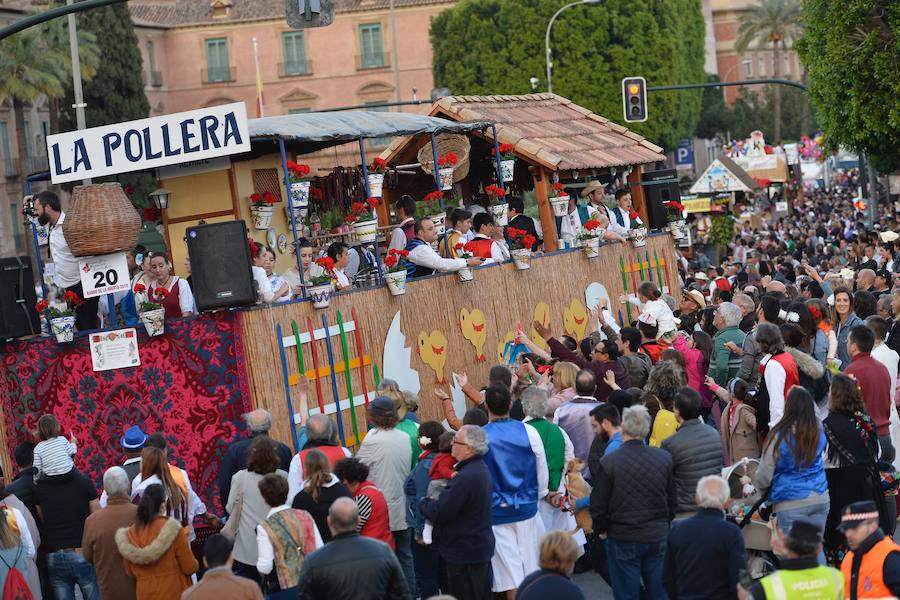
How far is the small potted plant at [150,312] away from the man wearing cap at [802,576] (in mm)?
6886

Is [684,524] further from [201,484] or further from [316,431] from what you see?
[201,484]

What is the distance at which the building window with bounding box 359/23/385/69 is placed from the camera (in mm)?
79625

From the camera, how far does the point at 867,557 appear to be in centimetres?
756

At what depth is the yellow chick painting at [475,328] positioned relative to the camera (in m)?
15.6

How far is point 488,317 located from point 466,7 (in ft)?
167

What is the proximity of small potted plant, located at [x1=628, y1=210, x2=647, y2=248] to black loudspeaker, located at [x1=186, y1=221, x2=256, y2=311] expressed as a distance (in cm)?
→ 850

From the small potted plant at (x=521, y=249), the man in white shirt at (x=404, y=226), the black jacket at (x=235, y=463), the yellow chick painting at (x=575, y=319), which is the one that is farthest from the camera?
the yellow chick painting at (x=575, y=319)

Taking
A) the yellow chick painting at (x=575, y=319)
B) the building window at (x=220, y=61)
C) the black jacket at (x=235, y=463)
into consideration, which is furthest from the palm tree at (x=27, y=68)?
the black jacket at (x=235, y=463)

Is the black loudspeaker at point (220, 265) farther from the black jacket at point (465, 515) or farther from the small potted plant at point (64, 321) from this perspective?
the black jacket at point (465, 515)

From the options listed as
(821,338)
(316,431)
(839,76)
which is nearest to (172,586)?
(316,431)

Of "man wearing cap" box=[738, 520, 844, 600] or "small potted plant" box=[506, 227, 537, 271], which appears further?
"small potted plant" box=[506, 227, 537, 271]

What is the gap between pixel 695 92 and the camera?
7244 cm

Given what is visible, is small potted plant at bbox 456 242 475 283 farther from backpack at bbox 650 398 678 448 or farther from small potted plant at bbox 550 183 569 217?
backpack at bbox 650 398 678 448

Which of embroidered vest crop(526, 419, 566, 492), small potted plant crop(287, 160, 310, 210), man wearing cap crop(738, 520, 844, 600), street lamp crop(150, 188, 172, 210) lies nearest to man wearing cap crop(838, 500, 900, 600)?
man wearing cap crop(738, 520, 844, 600)
